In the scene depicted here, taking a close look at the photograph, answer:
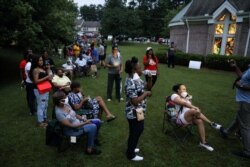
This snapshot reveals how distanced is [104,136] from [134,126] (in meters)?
1.80

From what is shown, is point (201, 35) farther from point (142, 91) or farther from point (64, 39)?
point (142, 91)

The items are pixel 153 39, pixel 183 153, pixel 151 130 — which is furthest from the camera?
pixel 153 39

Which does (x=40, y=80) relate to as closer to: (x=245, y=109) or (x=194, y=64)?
(x=245, y=109)

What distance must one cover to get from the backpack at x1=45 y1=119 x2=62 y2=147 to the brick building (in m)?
17.3

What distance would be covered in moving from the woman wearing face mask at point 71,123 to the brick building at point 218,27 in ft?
55.3

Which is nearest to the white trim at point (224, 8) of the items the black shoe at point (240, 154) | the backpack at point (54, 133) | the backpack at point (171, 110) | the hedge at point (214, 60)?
the hedge at point (214, 60)

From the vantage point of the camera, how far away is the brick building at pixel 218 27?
59.9ft

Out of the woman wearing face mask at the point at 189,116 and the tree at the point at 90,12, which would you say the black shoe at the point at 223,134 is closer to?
the woman wearing face mask at the point at 189,116

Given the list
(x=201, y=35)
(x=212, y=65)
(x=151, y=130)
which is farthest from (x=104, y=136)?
(x=201, y=35)

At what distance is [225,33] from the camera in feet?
64.0

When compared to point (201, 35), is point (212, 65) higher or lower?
lower

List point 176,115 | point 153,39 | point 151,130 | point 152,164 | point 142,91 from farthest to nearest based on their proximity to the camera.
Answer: point 153,39, point 151,130, point 176,115, point 152,164, point 142,91

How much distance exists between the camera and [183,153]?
17.2 ft

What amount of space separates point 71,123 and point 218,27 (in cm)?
1861
